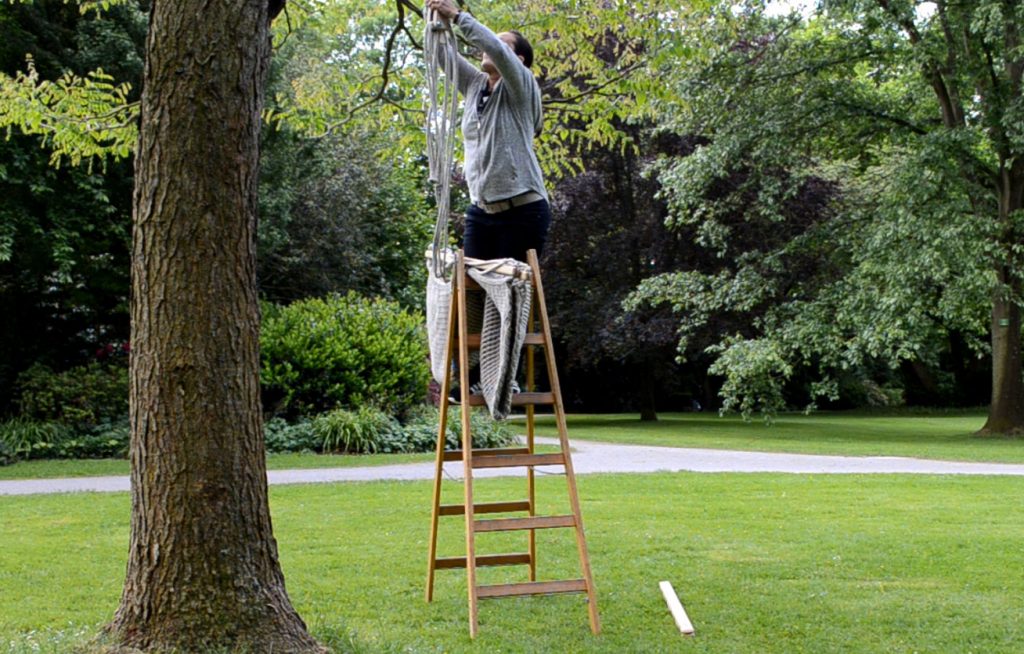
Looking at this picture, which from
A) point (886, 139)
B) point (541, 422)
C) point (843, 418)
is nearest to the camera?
point (886, 139)

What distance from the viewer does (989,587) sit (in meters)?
5.98

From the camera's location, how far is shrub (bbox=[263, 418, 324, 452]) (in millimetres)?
14750

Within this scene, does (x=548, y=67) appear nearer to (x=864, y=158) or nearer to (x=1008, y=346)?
(x=1008, y=346)

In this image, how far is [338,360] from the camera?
51.8 ft

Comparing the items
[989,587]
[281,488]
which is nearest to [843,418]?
[281,488]

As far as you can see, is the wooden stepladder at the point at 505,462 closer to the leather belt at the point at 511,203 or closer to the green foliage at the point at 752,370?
the leather belt at the point at 511,203

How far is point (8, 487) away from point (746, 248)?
1570 cm

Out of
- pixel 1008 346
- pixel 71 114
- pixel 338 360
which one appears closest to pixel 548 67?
pixel 71 114

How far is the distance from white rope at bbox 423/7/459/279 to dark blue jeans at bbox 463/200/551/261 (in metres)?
0.17

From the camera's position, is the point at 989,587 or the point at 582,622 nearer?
the point at 582,622

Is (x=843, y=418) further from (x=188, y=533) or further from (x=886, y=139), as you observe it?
(x=188, y=533)

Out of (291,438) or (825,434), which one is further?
(825,434)

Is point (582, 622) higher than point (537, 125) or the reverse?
the reverse

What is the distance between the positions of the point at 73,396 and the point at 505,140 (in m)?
11.5
